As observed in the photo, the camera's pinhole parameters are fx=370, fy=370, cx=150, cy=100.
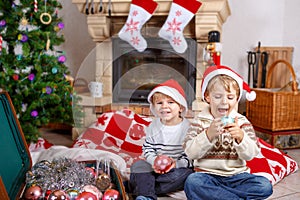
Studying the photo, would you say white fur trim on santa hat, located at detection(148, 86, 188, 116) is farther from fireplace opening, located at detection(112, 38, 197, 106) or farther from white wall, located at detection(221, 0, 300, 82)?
white wall, located at detection(221, 0, 300, 82)

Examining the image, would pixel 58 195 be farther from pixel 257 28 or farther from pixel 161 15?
pixel 257 28

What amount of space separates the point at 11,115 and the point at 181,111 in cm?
70

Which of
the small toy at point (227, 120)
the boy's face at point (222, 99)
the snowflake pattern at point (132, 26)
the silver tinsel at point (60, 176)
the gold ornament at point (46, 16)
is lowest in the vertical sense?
the silver tinsel at point (60, 176)

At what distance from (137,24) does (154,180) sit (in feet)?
2.74

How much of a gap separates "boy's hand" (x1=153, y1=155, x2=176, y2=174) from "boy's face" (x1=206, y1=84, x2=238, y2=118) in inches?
15.1

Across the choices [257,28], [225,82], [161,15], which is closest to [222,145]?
[225,82]

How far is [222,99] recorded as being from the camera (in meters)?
1.24

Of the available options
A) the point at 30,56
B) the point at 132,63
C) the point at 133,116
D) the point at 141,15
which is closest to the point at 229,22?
the point at 141,15

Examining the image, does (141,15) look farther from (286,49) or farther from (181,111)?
(286,49)

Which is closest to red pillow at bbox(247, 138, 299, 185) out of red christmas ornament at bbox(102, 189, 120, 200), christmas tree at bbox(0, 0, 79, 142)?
red christmas ornament at bbox(102, 189, 120, 200)

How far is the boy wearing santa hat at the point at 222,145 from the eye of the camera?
1.25 meters

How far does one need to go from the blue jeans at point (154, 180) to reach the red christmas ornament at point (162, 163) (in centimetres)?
5

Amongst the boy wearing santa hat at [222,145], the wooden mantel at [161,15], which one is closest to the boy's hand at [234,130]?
the boy wearing santa hat at [222,145]

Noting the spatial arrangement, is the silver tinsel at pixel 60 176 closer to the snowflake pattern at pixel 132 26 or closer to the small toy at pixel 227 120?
the small toy at pixel 227 120
